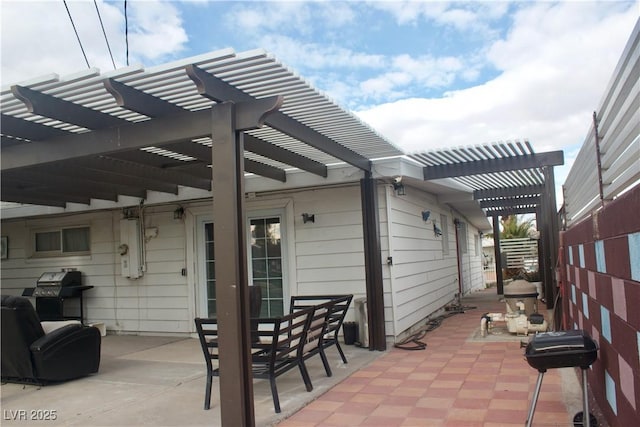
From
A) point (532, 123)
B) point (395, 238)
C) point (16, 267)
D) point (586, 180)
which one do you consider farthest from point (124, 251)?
point (532, 123)

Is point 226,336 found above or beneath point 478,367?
above

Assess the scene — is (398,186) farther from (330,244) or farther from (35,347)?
(35,347)

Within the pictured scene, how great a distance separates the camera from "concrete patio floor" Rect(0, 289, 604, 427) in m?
3.63

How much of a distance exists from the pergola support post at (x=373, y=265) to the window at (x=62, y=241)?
17.3 ft

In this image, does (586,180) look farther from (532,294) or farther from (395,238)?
(532,294)

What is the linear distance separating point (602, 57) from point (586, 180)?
9.09 ft

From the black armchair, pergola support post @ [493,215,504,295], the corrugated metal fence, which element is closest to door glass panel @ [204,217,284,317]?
the black armchair

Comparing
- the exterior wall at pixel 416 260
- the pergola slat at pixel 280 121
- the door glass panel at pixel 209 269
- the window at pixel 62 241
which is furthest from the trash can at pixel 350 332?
the window at pixel 62 241

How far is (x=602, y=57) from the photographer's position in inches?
216

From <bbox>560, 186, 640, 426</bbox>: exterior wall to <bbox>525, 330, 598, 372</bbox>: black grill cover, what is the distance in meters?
0.09

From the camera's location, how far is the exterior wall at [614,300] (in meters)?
1.84

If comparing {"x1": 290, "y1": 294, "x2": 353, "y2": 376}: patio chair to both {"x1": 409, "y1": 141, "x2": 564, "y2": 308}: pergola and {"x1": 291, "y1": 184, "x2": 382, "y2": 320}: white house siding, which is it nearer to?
{"x1": 291, "y1": 184, "x2": 382, "y2": 320}: white house siding

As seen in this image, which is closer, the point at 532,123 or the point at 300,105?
the point at 300,105

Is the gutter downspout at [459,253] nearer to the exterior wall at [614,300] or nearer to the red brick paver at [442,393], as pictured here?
the red brick paver at [442,393]
